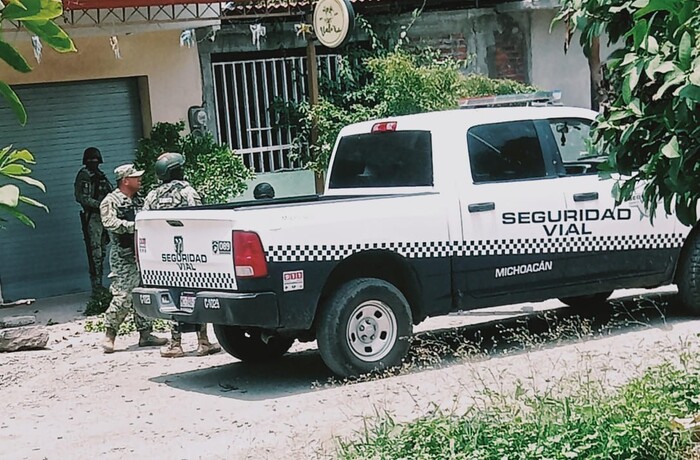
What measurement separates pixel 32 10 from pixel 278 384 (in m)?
6.90

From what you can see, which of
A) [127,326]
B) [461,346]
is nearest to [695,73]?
[461,346]

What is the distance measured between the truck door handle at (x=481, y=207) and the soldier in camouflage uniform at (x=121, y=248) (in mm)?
3197

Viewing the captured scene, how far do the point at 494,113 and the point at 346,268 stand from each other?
2065 millimetres

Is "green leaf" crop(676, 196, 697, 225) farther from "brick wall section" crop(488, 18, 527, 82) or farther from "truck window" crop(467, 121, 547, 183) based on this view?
"brick wall section" crop(488, 18, 527, 82)

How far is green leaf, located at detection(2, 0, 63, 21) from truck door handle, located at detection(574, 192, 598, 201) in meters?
7.71

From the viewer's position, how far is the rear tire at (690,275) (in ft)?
33.3

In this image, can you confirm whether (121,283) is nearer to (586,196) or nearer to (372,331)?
(372,331)

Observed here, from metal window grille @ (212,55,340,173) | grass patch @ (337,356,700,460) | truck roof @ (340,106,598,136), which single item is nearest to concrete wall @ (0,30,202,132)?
metal window grille @ (212,55,340,173)

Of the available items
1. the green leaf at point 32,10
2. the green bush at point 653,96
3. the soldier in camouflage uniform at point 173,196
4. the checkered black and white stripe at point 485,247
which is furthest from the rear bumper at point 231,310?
the green leaf at point 32,10

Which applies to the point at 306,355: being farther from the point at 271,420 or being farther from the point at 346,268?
the point at 271,420

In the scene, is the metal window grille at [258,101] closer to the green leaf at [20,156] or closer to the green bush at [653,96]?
the green bush at [653,96]

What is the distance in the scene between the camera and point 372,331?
8.74 m

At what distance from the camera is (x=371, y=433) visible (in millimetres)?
5961

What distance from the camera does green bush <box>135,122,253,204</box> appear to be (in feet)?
42.4
